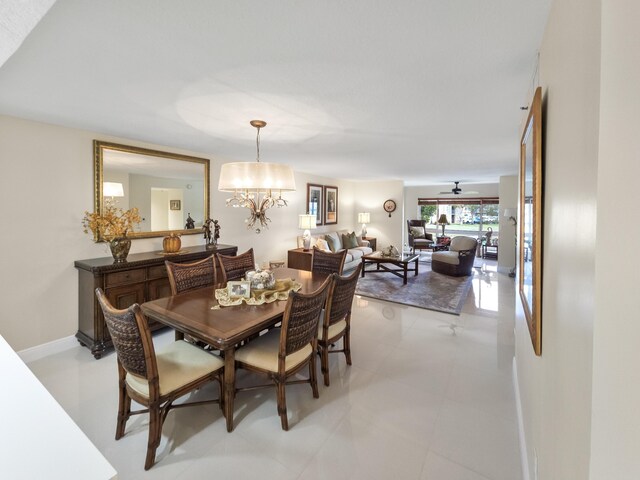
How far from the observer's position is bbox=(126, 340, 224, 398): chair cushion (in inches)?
68.1

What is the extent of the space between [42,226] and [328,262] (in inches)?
114

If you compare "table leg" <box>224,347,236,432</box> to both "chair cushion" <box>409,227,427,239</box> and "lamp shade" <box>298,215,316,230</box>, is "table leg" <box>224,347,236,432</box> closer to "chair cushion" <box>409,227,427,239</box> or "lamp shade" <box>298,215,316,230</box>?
"lamp shade" <box>298,215,316,230</box>

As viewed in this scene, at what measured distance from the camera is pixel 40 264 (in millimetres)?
2809

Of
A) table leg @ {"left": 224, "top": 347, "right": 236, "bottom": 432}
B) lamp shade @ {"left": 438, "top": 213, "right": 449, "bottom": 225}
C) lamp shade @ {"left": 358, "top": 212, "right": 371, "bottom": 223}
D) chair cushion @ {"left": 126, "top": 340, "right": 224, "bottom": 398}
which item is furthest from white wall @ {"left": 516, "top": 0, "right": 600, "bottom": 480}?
lamp shade @ {"left": 438, "top": 213, "right": 449, "bottom": 225}

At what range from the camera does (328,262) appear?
342 cm

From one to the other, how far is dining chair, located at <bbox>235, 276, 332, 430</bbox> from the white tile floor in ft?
0.91

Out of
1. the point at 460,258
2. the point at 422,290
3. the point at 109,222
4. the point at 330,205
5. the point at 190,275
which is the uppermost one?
the point at 330,205

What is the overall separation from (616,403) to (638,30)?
2.08 ft

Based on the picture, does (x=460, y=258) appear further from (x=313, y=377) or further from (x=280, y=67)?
(x=280, y=67)

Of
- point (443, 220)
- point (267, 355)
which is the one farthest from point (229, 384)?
point (443, 220)

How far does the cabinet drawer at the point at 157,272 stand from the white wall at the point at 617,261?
141 inches

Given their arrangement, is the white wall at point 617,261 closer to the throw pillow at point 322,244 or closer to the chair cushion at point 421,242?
the throw pillow at point 322,244

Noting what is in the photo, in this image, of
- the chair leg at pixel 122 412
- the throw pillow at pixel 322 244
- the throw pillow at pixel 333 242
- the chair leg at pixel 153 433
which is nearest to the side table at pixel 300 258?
the throw pillow at pixel 322 244

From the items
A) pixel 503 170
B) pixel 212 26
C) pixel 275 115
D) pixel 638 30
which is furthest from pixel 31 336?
pixel 503 170
